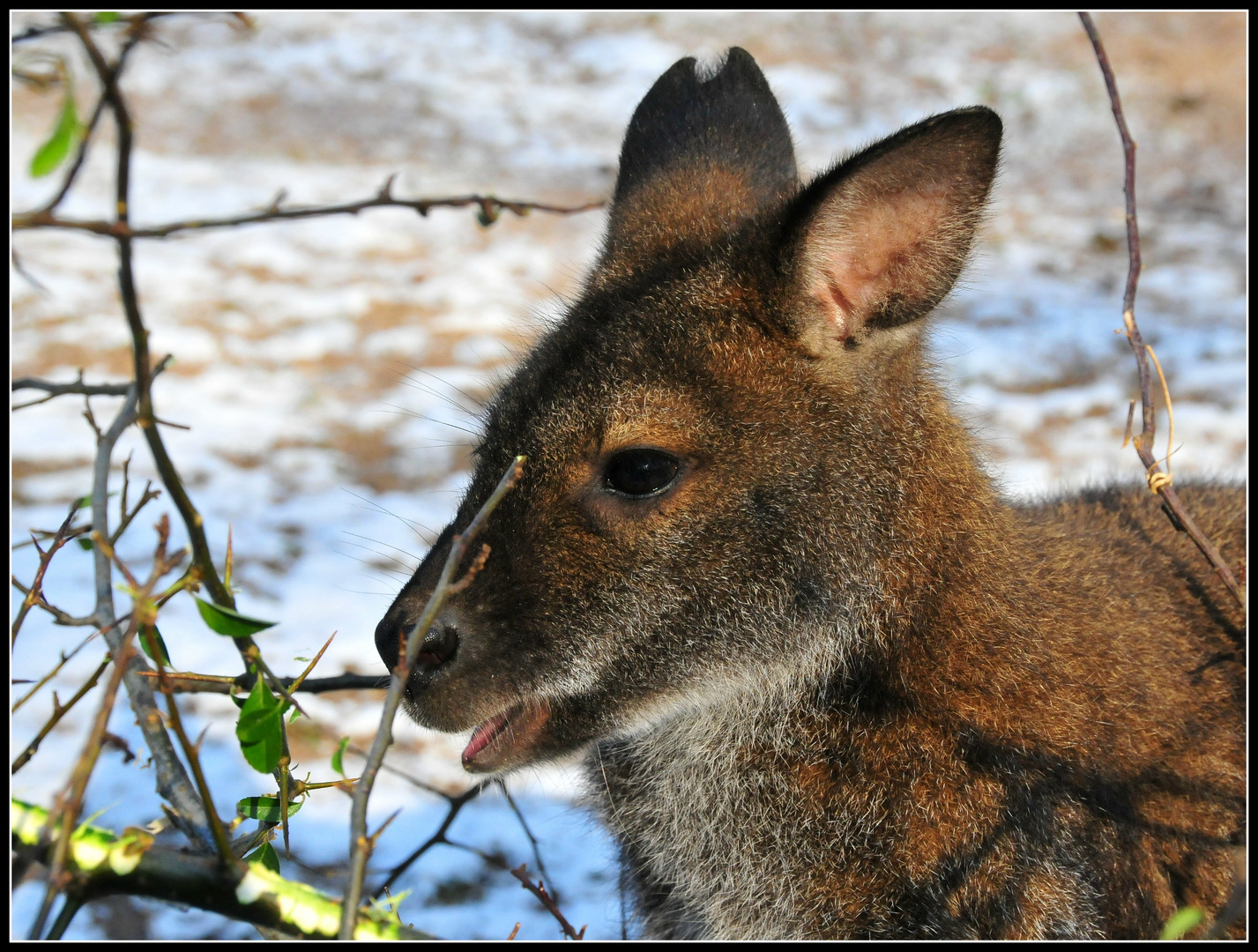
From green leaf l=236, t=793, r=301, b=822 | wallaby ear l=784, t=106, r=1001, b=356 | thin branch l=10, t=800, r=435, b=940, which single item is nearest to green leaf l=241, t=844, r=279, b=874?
green leaf l=236, t=793, r=301, b=822

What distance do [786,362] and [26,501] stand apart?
458cm

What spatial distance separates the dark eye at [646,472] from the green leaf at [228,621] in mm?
966

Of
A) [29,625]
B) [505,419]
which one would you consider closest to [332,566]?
[29,625]

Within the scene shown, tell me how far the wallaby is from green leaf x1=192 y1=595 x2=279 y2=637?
0.67m

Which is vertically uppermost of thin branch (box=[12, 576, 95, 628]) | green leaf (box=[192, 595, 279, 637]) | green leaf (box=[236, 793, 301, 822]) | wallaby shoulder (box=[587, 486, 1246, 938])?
thin branch (box=[12, 576, 95, 628])

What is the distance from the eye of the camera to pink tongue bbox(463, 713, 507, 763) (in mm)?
2461

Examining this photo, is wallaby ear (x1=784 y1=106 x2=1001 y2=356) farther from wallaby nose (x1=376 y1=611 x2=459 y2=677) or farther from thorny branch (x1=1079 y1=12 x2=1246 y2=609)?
wallaby nose (x1=376 y1=611 x2=459 y2=677)

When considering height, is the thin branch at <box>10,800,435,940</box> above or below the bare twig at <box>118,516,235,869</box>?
below

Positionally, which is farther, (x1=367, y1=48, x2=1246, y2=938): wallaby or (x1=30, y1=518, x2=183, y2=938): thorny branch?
(x1=367, y1=48, x2=1246, y2=938): wallaby

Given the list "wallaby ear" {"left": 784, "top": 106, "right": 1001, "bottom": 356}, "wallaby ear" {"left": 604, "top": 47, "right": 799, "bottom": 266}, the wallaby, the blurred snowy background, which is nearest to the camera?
"wallaby ear" {"left": 784, "top": 106, "right": 1001, "bottom": 356}

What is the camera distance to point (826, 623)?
244 cm

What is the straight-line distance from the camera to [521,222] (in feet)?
30.8

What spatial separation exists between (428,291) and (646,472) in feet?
20.3

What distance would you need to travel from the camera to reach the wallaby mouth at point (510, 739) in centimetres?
244
